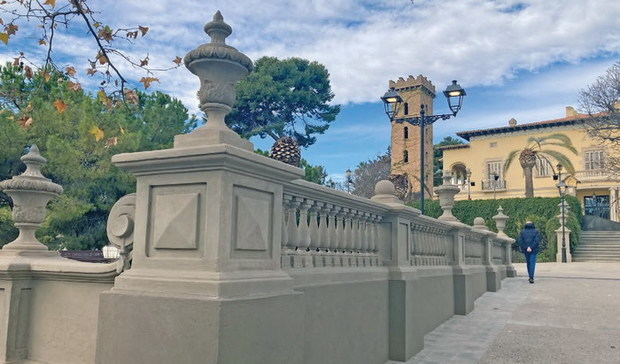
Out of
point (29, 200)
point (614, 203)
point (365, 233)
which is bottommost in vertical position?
point (365, 233)

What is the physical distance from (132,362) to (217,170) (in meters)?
1.22

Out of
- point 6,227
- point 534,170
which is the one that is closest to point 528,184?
point 534,170

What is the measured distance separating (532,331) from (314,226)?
4.79 m

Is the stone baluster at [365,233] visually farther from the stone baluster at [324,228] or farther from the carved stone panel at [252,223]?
the carved stone panel at [252,223]

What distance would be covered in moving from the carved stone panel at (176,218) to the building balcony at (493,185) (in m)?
47.5

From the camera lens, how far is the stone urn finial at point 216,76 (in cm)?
304

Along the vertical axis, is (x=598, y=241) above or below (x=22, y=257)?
above

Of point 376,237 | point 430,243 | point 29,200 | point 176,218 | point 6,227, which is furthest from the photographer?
point 6,227

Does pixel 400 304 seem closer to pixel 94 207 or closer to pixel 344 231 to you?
pixel 344 231

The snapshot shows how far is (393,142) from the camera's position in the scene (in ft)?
185

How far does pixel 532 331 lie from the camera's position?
7.20 m

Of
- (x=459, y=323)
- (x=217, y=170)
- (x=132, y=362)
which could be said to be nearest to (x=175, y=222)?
(x=217, y=170)

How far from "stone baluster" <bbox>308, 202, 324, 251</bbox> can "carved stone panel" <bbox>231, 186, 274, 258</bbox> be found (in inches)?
34.1

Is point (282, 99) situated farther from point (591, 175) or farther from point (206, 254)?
point (206, 254)
